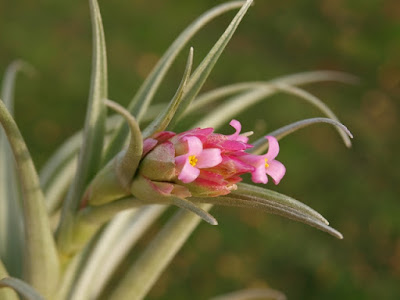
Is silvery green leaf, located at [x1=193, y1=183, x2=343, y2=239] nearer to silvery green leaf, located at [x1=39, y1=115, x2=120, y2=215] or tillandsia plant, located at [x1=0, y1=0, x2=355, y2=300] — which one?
tillandsia plant, located at [x1=0, y1=0, x2=355, y2=300]

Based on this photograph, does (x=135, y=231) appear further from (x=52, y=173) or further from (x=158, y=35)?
(x=158, y=35)

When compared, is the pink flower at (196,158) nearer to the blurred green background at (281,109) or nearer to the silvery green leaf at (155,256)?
the silvery green leaf at (155,256)

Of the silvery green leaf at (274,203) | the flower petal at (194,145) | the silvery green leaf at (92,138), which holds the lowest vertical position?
the silvery green leaf at (92,138)

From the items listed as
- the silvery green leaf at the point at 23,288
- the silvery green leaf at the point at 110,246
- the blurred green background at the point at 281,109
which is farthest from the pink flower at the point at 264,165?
the blurred green background at the point at 281,109

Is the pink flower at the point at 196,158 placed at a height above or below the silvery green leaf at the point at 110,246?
above

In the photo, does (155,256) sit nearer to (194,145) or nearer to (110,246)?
(110,246)

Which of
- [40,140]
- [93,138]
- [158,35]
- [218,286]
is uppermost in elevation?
[93,138]

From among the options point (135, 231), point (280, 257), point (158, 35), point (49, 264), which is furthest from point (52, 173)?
point (158, 35)
